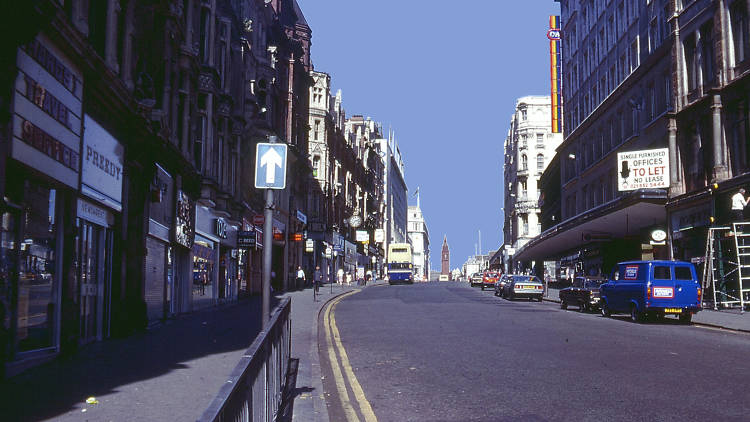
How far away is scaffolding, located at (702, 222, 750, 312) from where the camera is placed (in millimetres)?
27359

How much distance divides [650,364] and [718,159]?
74.7ft

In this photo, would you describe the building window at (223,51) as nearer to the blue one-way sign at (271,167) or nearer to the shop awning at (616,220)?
the blue one-way sign at (271,167)

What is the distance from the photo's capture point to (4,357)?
378 inches

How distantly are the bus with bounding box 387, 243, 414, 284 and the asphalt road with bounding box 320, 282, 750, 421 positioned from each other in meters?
58.3

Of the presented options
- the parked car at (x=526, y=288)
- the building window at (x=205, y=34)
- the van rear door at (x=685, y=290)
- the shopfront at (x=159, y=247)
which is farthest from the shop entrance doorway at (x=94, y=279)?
the parked car at (x=526, y=288)

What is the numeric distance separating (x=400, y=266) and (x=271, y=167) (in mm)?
67168

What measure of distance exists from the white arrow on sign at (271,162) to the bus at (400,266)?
66453mm

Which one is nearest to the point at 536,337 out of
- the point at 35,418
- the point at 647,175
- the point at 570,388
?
the point at 570,388

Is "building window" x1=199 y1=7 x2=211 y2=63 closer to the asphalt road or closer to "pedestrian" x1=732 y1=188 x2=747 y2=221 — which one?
the asphalt road

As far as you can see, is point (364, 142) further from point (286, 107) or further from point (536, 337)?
point (536, 337)

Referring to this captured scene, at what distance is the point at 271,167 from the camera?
401 inches

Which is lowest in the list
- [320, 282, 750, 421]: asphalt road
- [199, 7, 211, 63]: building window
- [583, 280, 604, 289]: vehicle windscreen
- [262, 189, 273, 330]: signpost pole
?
[320, 282, 750, 421]: asphalt road

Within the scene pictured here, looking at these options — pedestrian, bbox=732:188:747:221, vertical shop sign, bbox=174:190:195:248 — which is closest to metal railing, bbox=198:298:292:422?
vertical shop sign, bbox=174:190:195:248

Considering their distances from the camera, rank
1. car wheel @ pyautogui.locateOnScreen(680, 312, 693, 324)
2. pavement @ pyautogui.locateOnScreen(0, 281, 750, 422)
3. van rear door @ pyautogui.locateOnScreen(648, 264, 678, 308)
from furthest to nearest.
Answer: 1. car wheel @ pyautogui.locateOnScreen(680, 312, 693, 324)
2. van rear door @ pyautogui.locateOnScreen(648, 264, 678, 308)
3. pavement @ pyautogui.locateOnScreen(0, 281, 750, 422)
